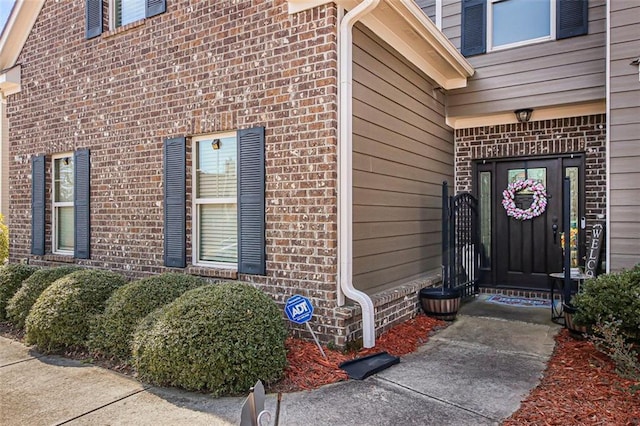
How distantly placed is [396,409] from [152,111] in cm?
466

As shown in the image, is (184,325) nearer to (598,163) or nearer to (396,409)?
(396,409)

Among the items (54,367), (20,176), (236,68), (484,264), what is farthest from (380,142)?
(20,176)

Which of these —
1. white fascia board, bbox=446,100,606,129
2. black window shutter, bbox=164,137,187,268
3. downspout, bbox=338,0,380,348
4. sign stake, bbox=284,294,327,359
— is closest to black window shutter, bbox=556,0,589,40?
white fascia board, bbox=446,100,606,129

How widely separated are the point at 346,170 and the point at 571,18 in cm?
418

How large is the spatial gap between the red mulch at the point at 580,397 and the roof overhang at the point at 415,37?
3.76m

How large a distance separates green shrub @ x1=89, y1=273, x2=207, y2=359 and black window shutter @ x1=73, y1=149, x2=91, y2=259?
7.49ft

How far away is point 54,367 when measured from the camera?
4.41m

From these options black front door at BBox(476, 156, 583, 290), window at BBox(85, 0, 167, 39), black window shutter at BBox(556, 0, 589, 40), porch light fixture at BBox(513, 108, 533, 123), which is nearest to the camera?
black window shutter at BBox(556, 0, 589, 40)

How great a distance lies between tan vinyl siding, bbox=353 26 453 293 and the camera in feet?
15.9

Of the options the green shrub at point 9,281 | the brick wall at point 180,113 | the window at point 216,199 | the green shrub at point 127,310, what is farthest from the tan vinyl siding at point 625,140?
the green shrub at point 9,281

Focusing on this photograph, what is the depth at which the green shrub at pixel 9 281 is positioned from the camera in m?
6.18

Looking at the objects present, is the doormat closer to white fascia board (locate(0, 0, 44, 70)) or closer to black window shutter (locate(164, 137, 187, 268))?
Answer: black window shutter (locate(164, 137, 187, 268))

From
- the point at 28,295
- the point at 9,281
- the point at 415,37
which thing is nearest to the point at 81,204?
the point at 9,281

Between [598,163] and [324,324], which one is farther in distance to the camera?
Answer: [598,163]
